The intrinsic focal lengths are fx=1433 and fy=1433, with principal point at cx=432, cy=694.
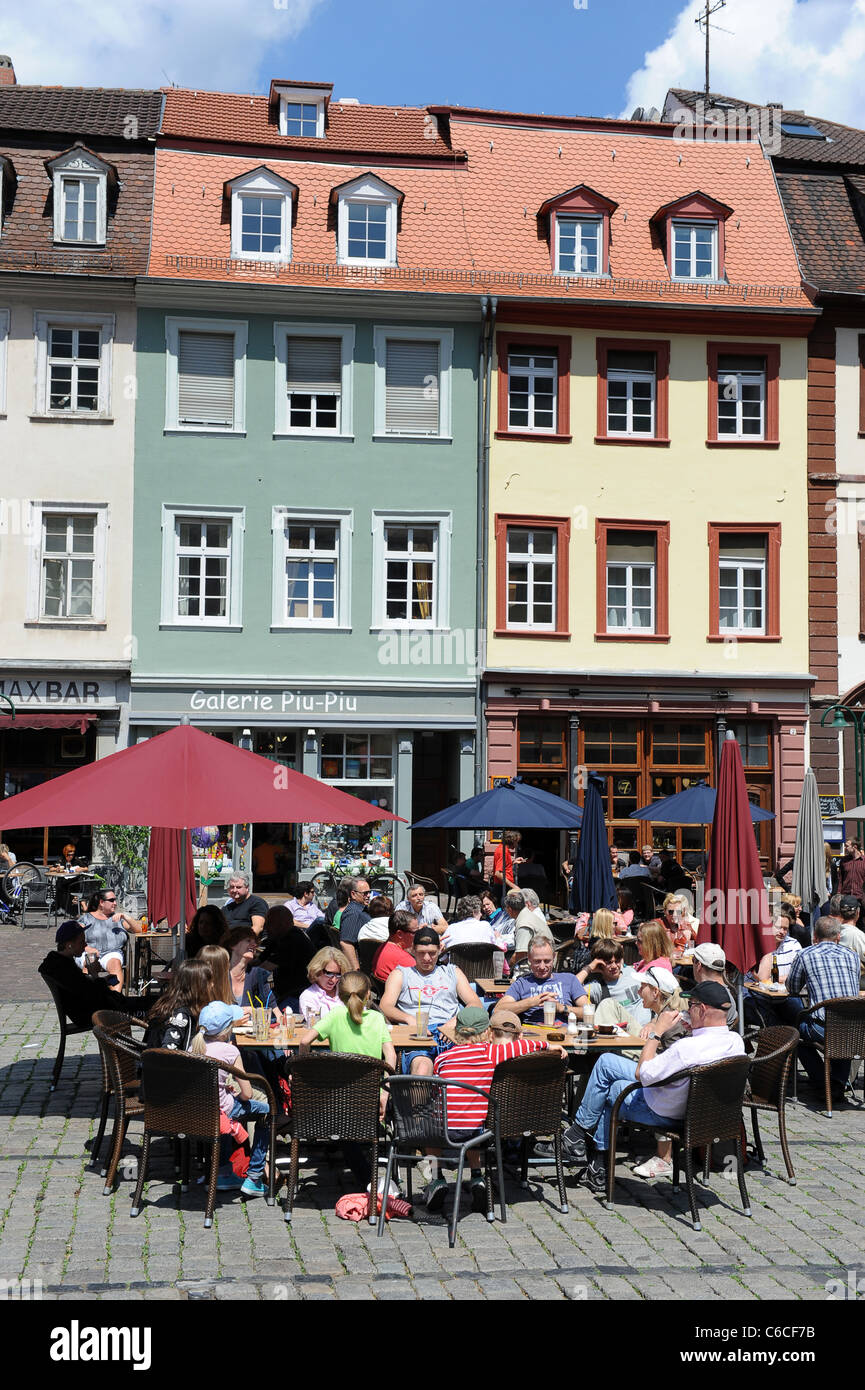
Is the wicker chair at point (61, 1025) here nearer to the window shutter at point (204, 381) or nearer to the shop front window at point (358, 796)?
the shop front window at point (358, 796)

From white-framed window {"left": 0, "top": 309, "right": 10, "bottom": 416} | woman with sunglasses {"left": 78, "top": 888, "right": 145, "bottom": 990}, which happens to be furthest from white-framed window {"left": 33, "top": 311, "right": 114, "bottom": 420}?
woman with sunglasses {"left": 78, "top": 888, "right": 145, "bottom": 990}

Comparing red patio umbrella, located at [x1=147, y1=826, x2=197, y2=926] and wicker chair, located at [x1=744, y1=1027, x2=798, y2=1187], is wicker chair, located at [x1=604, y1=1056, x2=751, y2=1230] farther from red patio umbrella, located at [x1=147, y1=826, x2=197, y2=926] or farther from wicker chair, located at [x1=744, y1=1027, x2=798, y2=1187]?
red patio umbrella, located at [x1=147, y1=826, x2=197, y2=926]

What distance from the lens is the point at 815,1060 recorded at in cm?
1111

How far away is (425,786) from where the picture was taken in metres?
26.6

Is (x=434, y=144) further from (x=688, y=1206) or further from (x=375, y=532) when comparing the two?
(x=688, y=1206)

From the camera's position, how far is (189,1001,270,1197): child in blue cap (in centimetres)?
824

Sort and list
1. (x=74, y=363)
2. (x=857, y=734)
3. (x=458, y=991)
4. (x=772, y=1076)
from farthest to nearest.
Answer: (x=74, y=363) → (x=857, y=734) → (x=458, y=991) → (x=772, y=1076)

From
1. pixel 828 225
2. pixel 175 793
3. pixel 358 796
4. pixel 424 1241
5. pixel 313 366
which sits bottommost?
pixel 424 1241

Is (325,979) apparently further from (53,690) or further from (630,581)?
(630,581)

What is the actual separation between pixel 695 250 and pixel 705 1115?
22.4m

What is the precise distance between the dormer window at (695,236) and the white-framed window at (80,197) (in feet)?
34.2

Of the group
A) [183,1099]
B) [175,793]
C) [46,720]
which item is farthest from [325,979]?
[46,720]

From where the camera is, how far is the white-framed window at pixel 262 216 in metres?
25.9

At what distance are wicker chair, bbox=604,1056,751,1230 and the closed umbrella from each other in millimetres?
7141
